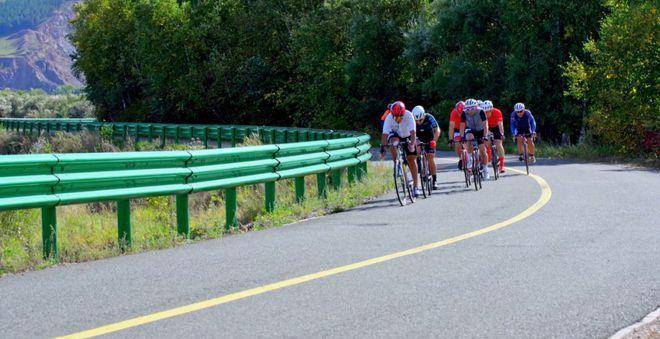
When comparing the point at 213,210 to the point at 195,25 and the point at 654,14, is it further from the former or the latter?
the point at 195,25

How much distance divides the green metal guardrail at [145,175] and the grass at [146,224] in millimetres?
235

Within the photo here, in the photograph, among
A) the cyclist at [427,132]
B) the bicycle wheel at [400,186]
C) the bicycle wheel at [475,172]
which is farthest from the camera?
the bicycle wheel at [475,172]

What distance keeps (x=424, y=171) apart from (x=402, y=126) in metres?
1.21

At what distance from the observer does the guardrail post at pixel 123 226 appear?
9719 millimetres

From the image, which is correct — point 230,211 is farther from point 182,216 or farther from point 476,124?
point 476,124

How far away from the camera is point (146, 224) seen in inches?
484

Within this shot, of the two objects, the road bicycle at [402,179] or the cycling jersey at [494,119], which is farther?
the cycling jersey at [494,119]

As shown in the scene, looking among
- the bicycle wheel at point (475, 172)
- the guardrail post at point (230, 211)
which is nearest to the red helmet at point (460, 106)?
the bicycle wheel at point (475, 172)

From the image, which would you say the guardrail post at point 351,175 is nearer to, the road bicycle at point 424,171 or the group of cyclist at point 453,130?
the group of cyclist at point 453,130

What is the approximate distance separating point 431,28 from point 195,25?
77.5ft

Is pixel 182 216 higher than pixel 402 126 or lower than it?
lower

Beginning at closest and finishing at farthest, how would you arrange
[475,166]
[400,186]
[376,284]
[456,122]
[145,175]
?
[376,284] < [145,175] < [400,186] < [475,166] < [456,122]

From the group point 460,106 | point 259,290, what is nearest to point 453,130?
point 460,106

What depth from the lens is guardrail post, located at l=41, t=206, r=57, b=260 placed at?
29.8 feet
